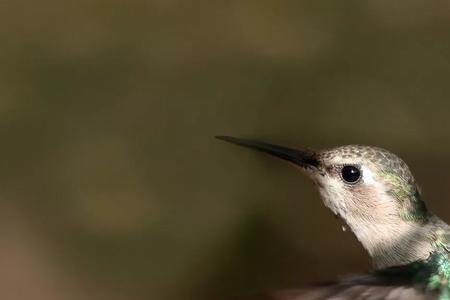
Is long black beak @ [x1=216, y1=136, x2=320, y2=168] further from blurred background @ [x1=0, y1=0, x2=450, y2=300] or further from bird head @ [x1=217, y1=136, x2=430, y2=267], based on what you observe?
blurred background @ [x1=0, y1=0, x2=450, y2=300]

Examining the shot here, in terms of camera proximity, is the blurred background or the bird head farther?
the blurred background

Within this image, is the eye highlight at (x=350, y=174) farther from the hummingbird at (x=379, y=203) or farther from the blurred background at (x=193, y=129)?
the blurred background at (x=193, y=129)

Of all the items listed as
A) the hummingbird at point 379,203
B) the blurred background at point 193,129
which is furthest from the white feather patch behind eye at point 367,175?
the blurred background at point 193,129

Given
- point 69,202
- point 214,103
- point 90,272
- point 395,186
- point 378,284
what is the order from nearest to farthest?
point 378,284
point 395,186
point 90,272
point 69,202
point 214,103

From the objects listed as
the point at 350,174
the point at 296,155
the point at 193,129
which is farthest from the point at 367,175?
the point at 193,129

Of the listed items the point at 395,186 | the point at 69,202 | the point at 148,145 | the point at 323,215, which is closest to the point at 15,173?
the point at 69,202

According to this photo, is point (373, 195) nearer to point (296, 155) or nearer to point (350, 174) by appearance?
point (350, 174)

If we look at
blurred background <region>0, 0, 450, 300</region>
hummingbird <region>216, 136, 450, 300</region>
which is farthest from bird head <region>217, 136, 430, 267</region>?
blurred background <region>0, 0, 450, 300</region>

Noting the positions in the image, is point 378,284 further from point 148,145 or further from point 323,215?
point 148,145
